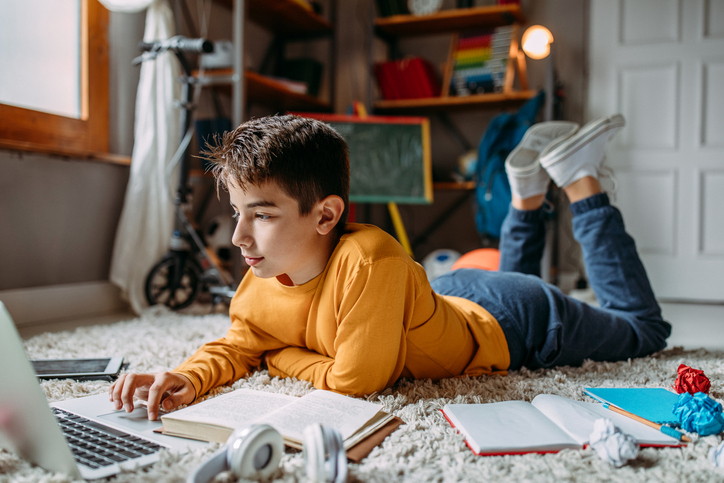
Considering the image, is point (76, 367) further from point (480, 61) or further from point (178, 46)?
point (480, 61)

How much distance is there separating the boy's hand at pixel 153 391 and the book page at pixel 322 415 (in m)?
0.18

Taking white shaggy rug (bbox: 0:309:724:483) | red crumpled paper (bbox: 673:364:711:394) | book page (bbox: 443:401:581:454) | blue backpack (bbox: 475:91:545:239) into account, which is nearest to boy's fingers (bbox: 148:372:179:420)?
white shaggy rug (bbox: 0:309:724:483)

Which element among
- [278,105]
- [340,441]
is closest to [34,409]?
[340,441]

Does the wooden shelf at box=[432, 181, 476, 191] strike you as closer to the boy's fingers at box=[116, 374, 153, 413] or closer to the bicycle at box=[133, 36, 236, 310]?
the bicycle at box=[133, 36, 236, 310]

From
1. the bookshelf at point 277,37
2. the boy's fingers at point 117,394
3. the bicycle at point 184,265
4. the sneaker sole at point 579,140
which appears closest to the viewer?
the boy's fingers at point 117,394

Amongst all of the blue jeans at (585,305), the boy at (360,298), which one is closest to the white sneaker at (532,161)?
the boy at (360,298)

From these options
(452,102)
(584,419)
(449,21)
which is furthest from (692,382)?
(449,21)

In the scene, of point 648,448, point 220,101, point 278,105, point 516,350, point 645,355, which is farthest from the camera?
point 278,105

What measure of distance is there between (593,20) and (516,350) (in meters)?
2.52

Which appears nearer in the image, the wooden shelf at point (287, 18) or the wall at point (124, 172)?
the wall at point (124, 172)

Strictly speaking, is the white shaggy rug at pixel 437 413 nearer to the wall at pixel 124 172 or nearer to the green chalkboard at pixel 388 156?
the wall at pixel 124 172

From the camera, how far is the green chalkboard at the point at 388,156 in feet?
8.40

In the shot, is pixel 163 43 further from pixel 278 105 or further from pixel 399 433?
pixel 399 433

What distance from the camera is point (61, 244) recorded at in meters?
2.05
